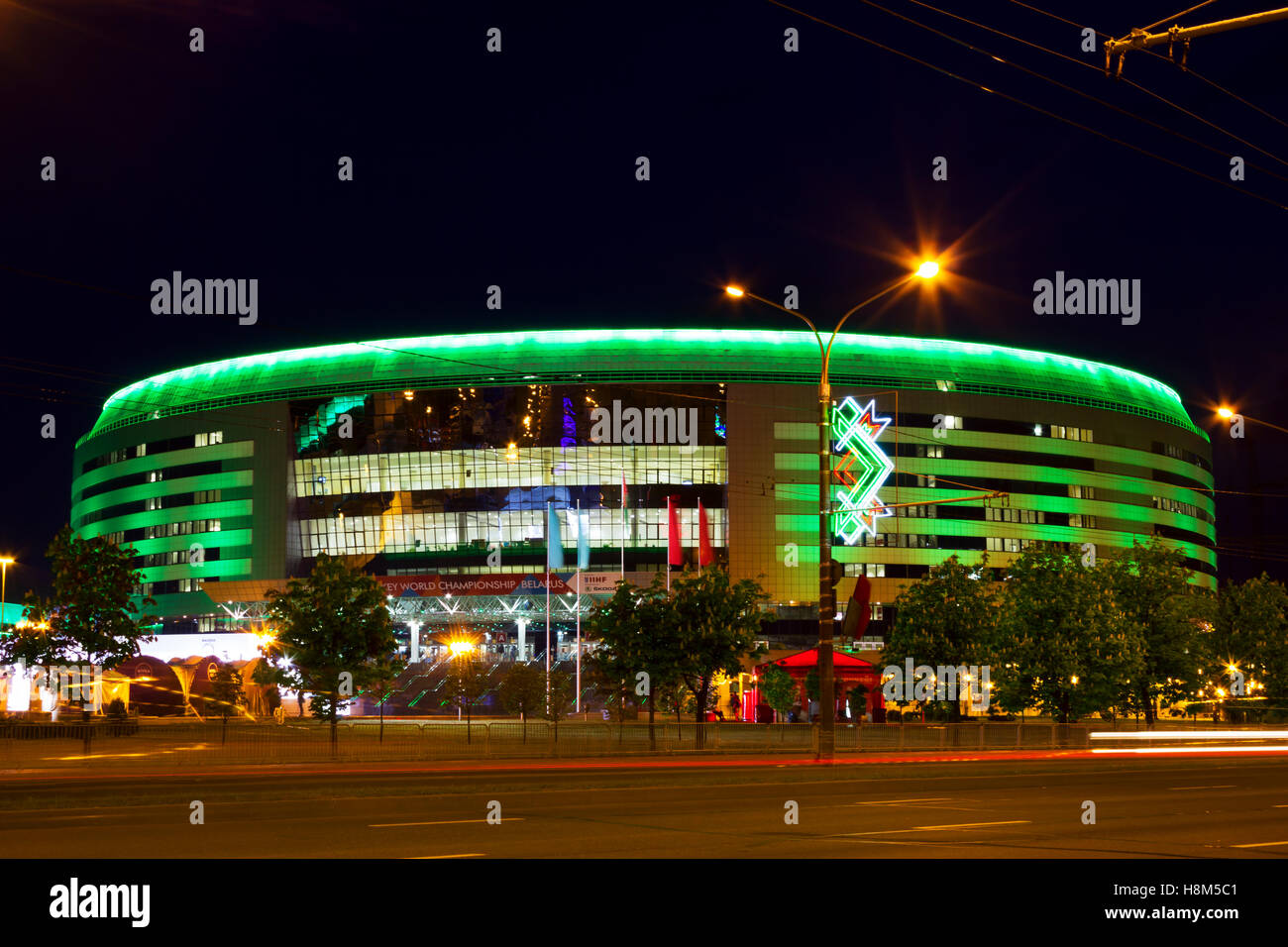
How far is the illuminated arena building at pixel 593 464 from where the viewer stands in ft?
359

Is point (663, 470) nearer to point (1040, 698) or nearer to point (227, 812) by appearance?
point (1040, 698)

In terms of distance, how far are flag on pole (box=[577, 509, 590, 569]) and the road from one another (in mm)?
63472

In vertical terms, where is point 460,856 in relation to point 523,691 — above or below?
above

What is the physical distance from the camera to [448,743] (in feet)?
138

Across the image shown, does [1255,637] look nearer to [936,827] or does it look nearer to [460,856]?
[936,827]

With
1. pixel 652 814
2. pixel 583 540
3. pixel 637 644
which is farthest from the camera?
pixel 583 540

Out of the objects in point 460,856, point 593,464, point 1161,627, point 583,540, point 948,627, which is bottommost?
point 1161,627

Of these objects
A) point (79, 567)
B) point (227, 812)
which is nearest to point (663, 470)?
point (79, 567)

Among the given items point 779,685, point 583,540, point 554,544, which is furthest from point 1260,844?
point 554,544

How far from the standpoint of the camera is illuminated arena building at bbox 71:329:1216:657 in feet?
359

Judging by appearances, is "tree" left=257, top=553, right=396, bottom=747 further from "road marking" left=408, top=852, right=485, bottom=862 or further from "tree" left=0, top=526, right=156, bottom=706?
"road marking" left=408, top=852, right=485, bottom=862

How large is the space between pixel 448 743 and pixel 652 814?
23840mm

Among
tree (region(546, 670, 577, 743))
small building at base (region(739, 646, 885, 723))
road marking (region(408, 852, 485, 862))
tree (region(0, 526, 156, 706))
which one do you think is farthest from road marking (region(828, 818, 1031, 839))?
tree (region(0, 526, 156, 706))

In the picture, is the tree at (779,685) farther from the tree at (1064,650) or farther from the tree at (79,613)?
the tree at (79,613)
